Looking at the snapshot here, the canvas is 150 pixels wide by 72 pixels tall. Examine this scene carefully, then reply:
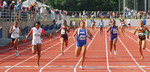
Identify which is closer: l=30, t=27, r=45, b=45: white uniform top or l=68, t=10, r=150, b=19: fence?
l=30, t=27, r=45, b=45: white uniform top

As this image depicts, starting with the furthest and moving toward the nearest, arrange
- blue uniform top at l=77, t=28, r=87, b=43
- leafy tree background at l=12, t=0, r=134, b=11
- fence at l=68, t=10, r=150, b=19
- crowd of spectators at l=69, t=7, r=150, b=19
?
leafy tree background at l=12, t=0, r=134, b=11
fence at l=68, t=10, r=150, b=19
crowd of spectators at l=69, t=7, r=150, b=19
blue uniform top at l=77, t=28, r=87, b=43

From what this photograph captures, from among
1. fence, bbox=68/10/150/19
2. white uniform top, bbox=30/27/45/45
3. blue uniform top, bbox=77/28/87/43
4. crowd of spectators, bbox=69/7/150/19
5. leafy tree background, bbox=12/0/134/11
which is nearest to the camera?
blue uniform top, bbox=77/28/87/43

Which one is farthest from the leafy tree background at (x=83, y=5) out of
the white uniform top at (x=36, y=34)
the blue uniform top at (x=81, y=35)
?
the blue uniform top at (x=81, y=35)

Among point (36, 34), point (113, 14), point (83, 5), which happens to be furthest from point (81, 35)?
point (83, 5)

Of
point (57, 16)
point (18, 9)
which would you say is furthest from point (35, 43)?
point (57, 16)

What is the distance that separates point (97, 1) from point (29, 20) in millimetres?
60738

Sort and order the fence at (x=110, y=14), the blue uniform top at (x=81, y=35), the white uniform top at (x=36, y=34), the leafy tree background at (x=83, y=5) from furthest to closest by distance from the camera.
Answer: the leafy tree background at (x=83, y=5)
the fence at (x=110, y=14)
the white uniform top at (x=36, y=34)
the blue uniform top at (x=81, y=35)

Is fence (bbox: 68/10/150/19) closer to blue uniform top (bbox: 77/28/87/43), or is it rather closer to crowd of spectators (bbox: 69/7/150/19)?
crowd of spectators (bbox: 69/7/150/19)

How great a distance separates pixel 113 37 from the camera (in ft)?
62.4

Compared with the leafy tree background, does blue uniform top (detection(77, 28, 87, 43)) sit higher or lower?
lower

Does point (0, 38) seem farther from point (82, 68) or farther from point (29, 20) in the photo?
point (82, 68)

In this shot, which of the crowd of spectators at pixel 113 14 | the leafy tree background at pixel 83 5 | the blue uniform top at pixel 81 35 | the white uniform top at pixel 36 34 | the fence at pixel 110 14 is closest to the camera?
the blue uniform top at pixel 81 35

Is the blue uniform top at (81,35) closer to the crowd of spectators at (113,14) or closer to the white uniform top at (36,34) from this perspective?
the white uniform top at (36,34)

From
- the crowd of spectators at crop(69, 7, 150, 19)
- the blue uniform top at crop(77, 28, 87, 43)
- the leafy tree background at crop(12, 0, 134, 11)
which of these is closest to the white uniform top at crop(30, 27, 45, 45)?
the blue uniform top at crop(77, 28, 87, 43)
